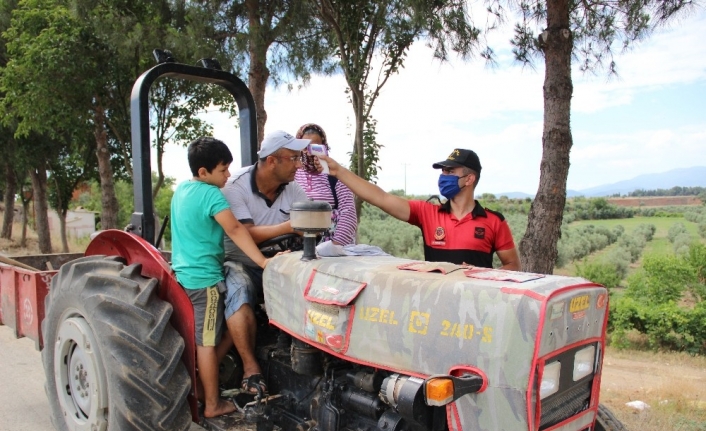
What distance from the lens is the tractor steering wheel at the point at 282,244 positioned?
10.7 feet

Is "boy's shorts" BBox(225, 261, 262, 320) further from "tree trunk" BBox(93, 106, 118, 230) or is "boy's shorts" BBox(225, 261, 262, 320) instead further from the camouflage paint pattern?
"tree trunk" BBox(93, 106, 118, 230)

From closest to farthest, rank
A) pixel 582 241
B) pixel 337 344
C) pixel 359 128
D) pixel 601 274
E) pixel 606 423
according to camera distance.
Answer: pixel 337 344, pixel 606 423, pixel 359 128, pixel 601 274, pixel 582 241

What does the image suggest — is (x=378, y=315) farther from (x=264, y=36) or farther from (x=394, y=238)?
(x=394, y=238)

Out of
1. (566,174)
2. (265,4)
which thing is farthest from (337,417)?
(265,4)

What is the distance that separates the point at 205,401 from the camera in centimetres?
313

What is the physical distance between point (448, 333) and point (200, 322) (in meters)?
1.44

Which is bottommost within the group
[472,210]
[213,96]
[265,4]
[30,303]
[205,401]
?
[205,401]

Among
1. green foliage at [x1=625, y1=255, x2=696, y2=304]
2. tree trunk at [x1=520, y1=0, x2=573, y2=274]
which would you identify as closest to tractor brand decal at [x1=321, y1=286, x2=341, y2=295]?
tree trunk at [x1=520, y1=0, x2=573, y2=274]

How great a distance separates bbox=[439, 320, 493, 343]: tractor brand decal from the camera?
2055 millimetres

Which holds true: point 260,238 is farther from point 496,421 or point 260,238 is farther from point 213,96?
point 213,96

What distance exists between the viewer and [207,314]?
10.00 ft

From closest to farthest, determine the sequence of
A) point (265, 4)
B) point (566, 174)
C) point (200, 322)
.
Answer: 1. point (200, 322)
2. point (566, 174)
3. point (265, 4)

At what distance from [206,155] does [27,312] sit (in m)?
2.52

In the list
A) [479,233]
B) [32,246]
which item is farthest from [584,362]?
[32,246]
